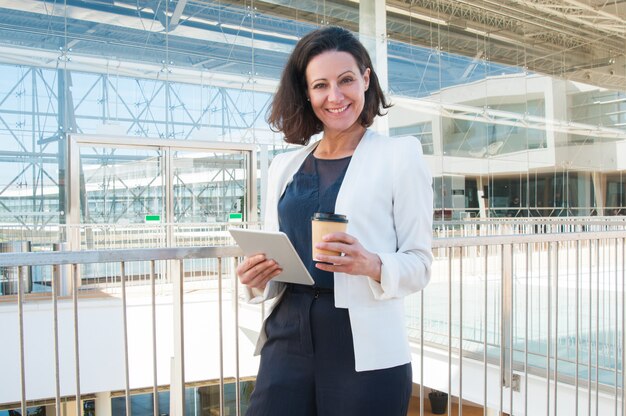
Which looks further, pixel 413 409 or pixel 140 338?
pixel 413 409

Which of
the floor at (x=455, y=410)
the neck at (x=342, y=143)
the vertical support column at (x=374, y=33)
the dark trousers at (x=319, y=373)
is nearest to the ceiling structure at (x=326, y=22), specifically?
the vertical support column at (x=374, y=33)

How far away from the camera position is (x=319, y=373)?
54.9 inches

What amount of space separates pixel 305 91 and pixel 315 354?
69 centimetres

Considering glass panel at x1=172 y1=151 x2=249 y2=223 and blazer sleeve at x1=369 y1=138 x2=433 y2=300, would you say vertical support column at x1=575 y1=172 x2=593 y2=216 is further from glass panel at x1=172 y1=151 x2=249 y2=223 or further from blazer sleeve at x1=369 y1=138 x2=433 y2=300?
blazer sleeve at x1=369 y1=138 x2=433 y2=300

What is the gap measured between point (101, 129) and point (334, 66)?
29.3 feet

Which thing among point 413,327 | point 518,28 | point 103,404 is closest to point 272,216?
point 413,327

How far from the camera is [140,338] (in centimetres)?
948

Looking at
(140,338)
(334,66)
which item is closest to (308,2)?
(140,338)

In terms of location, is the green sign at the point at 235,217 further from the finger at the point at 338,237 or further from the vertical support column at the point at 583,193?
the finger at the point at 338,237

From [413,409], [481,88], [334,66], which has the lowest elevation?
[413,409]

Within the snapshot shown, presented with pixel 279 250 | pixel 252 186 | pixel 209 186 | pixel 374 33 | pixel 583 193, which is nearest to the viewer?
pixel 279 250

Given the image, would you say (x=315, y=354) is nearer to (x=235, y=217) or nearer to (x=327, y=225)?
(x=327, y=225)

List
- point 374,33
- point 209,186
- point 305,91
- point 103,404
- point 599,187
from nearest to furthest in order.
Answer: point 305,91
point 209,186
point 103,404
point 374,33
point 599,187

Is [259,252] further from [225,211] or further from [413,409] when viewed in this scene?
[413,409]
